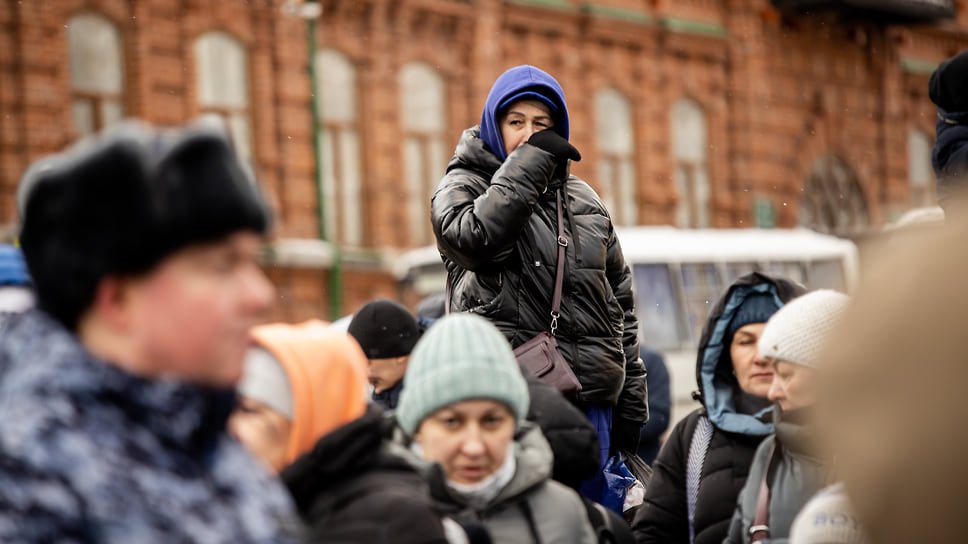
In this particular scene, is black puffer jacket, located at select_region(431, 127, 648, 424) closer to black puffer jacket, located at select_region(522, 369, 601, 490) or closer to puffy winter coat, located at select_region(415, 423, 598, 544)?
black puffer jacket, located at select_region(522, 369, 601, 490)

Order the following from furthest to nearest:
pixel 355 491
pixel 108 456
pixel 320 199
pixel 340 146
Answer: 1. pixel 340 146
2. pixel 320 199
3. pixel 355 491
4. pixel 108 456

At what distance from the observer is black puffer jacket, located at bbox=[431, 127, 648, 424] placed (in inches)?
193

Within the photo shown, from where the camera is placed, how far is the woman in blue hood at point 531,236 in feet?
16.2

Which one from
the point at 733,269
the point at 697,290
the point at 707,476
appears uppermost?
the point at 707,476

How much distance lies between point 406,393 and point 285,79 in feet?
69.0

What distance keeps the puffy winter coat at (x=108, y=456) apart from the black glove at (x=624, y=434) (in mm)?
3590

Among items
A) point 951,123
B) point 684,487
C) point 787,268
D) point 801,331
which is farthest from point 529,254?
point 787,268

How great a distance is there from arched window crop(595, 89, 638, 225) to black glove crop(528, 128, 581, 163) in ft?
81.1

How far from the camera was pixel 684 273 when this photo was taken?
63.6ft

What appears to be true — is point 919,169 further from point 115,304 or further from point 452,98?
point 115,304

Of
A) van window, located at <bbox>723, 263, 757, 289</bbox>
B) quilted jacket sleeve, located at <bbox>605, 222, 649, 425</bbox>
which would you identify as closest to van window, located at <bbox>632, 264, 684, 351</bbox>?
van window, located at <bbox>723, 263, 757, 289</bbox>

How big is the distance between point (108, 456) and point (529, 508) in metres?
2.08

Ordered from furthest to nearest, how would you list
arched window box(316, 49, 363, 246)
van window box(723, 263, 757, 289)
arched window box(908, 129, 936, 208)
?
arched window box(908, 129, 936, 208), arched window box(316, 49, 363, 246), van window box(723, 263, 757, 289)

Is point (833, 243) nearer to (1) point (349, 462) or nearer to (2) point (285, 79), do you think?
(2) point (285, 79)
